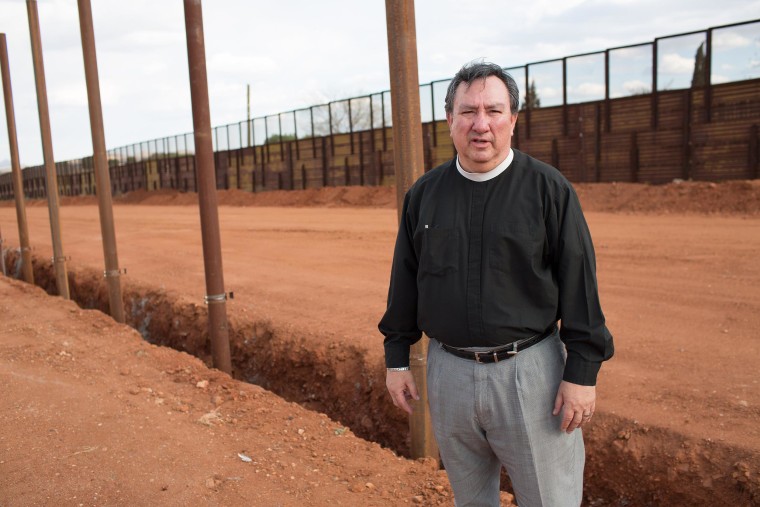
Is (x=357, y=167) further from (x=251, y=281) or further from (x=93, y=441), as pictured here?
(x=93, y=441)

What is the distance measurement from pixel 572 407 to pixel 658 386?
321cm

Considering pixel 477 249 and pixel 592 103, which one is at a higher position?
pixel 592 103

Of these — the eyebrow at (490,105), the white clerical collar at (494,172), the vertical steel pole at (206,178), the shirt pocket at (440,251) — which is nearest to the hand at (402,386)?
the shirt pocket at (440,251)

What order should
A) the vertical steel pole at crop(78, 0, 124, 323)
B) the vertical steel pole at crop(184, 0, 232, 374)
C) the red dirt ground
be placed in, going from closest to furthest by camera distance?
the red dirt ground
the vertical steel pole at crop(184, 0, 232, 374)
the vertical steel pole at crop(78, 0, 124, 323)

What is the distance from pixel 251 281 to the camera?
9.88 meters

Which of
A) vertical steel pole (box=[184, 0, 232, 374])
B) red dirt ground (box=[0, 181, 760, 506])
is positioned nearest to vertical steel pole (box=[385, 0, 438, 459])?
red dirt ground (box=[0, 181, 760, 506])

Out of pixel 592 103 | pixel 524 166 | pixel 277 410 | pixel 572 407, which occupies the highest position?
pixel 592 103

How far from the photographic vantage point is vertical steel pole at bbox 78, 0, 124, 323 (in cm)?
739

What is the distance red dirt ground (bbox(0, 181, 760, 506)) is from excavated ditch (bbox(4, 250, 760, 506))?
0.01 m

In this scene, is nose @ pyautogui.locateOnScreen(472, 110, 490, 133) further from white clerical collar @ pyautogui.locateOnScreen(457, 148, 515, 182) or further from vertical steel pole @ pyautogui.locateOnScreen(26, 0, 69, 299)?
vertical steel pole @ pyautogui.locateOnScreen(26, 0, 69, 299)

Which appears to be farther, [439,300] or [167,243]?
[167,243]

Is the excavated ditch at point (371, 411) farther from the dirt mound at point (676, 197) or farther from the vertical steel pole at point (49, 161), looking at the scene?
the dirt mound at point (676, 197)

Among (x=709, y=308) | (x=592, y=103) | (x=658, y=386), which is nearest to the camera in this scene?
(x=658, y=386)

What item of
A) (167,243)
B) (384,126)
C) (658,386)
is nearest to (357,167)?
(384,126)
